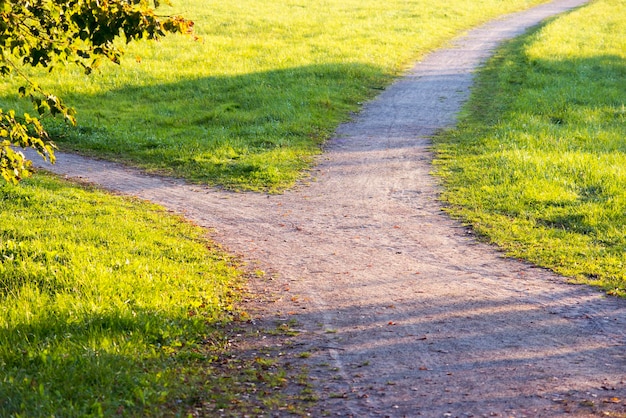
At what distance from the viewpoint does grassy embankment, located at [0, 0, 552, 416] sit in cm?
518

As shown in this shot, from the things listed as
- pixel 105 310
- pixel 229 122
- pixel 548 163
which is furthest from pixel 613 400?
pixel 229 122

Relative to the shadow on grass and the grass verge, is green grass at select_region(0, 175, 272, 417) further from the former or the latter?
the shadow on grass

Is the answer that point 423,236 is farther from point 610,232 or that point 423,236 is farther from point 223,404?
point 223,404

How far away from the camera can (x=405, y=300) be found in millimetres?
7004

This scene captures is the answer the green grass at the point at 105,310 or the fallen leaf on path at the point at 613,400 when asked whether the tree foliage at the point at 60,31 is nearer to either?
the green grass at the point at 105,310

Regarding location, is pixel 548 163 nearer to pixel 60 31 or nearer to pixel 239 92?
pixel 60 31

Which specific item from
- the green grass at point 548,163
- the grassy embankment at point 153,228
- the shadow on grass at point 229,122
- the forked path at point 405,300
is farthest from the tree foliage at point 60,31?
the shadow on grass at point 229,122

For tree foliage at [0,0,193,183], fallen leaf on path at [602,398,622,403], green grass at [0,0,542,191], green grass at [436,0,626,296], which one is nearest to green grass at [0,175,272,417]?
tree foliage at [0,0,193,183]

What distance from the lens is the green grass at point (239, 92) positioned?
12.9m

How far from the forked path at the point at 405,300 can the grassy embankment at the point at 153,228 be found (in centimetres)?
60

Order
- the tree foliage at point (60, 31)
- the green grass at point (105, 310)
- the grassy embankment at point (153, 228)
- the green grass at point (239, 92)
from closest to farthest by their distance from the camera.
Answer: the green grass at point (105, 310) < the grassy embankment at point (153, 228) < the tree foliage at point (60, 31) < the green grass at point (239, 92)

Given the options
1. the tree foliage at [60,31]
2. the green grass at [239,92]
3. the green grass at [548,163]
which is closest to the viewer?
the tree foliage at [60,31]

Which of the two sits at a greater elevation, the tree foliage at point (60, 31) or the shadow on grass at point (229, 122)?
the tree foliage at point (60, 31)

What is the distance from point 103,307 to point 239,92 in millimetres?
11894
